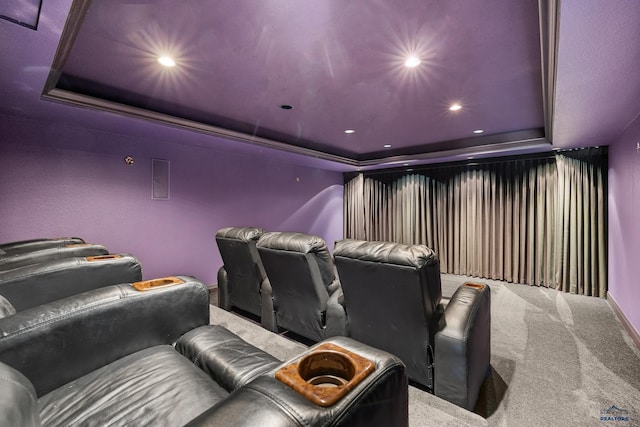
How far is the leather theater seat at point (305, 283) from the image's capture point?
1.90m

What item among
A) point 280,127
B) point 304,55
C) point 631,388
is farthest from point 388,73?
point 631,388

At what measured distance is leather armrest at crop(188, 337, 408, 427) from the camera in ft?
1.56

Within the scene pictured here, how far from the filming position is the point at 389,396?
65 centimetres

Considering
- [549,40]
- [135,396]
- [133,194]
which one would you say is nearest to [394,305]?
[135,396]

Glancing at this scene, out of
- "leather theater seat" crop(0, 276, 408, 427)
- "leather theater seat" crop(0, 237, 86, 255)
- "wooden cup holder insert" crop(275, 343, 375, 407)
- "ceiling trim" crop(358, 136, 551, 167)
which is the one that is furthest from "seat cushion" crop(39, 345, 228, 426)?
"ceiling trim" crop(358, 136, 551, 167)

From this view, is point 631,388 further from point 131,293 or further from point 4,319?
point 4,319

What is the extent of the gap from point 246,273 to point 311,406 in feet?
7.29

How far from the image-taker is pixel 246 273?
2611mm

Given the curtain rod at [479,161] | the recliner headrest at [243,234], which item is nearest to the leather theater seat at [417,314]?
the recliner headrest at [243,234]

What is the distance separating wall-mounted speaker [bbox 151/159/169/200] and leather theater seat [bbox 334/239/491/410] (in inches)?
115

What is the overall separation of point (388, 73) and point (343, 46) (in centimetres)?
53

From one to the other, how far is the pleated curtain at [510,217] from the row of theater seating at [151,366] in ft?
14.3

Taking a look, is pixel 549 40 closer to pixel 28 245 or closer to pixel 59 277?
pixel 59 277

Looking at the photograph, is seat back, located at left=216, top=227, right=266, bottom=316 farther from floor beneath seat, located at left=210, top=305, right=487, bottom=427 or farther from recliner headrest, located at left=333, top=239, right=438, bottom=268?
recliner headrest, located at left=333, top=239, right=438, bottom=268
